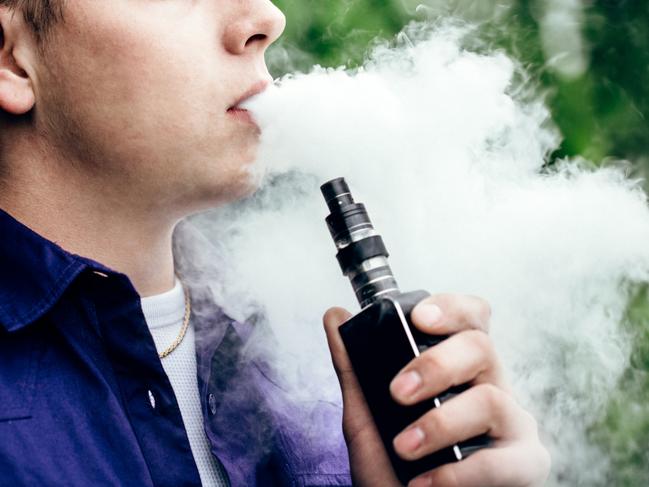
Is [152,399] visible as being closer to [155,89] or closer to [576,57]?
[155,89]

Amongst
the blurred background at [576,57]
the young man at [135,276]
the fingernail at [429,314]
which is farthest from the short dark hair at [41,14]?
the blurred background at [576,57]

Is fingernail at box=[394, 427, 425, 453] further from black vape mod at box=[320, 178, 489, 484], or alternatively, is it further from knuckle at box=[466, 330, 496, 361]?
knuckle at box=[466, 330, 496, 361]

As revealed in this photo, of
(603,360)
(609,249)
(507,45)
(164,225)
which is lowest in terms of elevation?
(603,360)

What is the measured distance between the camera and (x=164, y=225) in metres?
2.22

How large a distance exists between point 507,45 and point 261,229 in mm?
1598

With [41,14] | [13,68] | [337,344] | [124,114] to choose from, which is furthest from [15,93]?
[337,344]

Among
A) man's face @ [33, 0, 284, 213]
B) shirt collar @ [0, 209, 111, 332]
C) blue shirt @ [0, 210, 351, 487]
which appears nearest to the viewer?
blue shirt @ [0, 210, 351, 487]

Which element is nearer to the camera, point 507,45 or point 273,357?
point 273,357

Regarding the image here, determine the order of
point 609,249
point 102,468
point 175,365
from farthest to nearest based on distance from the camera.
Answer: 1. point 609,249
2. point 175,365
3. point 102,468

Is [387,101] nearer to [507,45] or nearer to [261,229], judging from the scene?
[261,229]

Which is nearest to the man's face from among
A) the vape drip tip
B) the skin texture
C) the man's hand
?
the skin texture

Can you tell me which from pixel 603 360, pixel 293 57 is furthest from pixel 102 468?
pixel 293 57

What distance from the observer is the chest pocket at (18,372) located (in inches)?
64.6

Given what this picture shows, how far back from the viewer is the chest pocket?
5.38ft
